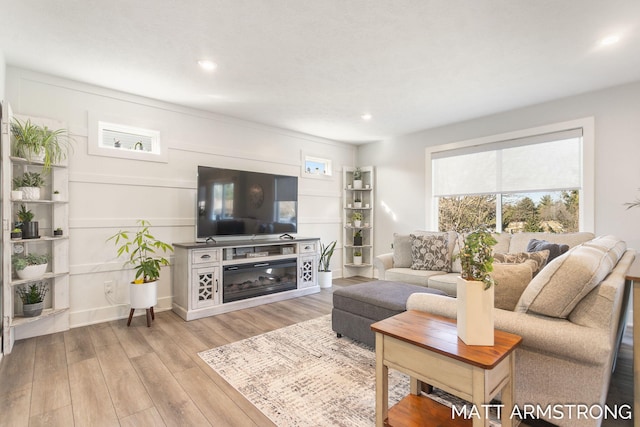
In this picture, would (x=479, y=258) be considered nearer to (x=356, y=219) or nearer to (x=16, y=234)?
(x=16, y=234)

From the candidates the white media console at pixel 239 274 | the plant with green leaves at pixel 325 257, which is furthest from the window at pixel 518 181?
the white media console at pixel 239 274

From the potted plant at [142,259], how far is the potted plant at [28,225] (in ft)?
2.09

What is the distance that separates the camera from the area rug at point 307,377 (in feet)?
5.80

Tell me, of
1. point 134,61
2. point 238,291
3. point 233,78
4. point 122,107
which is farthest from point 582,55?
point 122,107

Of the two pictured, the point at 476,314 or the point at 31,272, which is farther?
the point at 31,272

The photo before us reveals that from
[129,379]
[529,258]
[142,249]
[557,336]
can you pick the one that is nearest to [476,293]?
[557,336]

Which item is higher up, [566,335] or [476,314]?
[476,314]

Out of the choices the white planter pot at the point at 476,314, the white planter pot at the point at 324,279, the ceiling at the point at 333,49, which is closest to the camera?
the white planter pot at the point at 476,314

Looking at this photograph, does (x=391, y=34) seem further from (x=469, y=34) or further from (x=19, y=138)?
→ (x=19, y=138)

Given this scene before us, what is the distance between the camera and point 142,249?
10.6ft

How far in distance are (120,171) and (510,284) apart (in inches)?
152

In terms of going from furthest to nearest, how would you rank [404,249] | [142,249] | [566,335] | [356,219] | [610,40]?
[356,219] → [404,249] → [142,249] → [610,40] → [566,335]

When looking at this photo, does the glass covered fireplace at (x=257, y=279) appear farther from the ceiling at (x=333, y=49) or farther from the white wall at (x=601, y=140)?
the white wall at (x=601, y=140)

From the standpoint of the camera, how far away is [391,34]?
2295 mm
